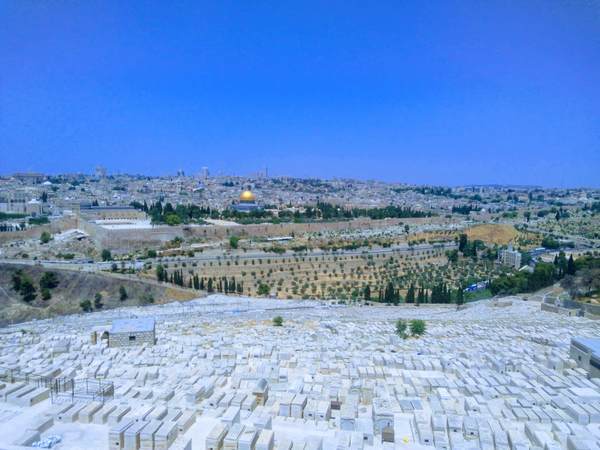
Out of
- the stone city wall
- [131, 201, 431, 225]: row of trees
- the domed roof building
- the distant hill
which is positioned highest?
the domed roof building

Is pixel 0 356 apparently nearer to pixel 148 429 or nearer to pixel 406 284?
pixel 148 429

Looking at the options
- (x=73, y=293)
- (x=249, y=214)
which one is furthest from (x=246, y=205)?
(x=73, y=293)

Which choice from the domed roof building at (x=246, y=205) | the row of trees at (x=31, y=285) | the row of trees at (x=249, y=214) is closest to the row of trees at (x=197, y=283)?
the row of trees at (x=31, y=285)

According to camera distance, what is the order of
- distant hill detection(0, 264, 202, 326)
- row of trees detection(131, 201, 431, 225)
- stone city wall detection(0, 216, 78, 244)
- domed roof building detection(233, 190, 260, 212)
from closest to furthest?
1. distant hill detection(0, 264, 202, 326)
2. stone city wall detection(0, 216, 78, 244)
3. row of trees detection(131, 201, 431, 225)
4. domed roof building detection(233, 190, 260, 212)

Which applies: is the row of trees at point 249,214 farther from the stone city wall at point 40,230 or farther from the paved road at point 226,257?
the paved road at point 226,257

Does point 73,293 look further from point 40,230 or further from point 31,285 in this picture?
point 40,230

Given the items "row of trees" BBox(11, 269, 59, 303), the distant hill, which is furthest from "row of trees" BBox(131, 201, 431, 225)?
"row of trees" BBox(11, 269, 59, 303)

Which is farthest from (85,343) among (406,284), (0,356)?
(406,284)

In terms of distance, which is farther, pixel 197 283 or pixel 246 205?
pixel 246 205

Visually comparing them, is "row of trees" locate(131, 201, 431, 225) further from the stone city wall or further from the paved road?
the paved road
